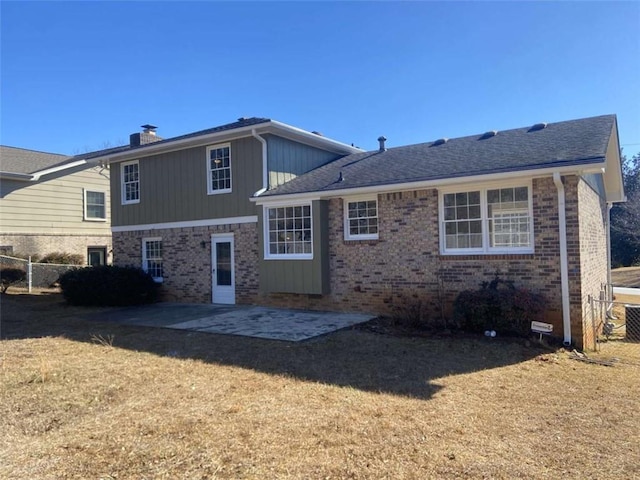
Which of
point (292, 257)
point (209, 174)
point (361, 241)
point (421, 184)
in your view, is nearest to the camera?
point (421, 184)

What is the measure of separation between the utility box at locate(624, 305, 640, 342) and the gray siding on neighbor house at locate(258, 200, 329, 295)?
670 centimetres

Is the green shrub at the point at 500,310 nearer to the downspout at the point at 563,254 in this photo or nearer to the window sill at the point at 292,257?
the downspout at the point at 563,254

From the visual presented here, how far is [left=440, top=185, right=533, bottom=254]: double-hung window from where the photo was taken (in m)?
9.48

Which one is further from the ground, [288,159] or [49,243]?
[288,159]

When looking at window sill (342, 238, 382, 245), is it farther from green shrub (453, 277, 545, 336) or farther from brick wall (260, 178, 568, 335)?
green shrub (453, 277, 545, 336)

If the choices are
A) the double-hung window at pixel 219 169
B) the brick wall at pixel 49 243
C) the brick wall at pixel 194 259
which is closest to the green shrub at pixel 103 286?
the brick wall at pixel 194 259

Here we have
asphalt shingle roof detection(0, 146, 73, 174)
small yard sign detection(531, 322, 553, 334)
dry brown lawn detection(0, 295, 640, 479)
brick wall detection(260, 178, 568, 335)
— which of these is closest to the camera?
dry brown lawn detection(0, 295, 640, 479)

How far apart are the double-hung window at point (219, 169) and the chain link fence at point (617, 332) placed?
32.8 feet

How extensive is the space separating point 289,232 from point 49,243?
1356 centimetres

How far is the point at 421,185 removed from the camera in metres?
10.4

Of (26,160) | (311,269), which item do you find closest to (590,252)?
(311,269)

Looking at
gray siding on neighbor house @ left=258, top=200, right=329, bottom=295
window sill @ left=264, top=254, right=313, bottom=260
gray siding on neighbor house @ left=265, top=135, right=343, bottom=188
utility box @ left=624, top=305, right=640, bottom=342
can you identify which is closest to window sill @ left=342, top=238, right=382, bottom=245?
gray siding on neighbor house @ left=258, top=200, right=329, bottom=295

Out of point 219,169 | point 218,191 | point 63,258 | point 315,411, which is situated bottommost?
point 315,411

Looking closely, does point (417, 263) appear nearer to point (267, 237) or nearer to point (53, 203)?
point (267, 237)
